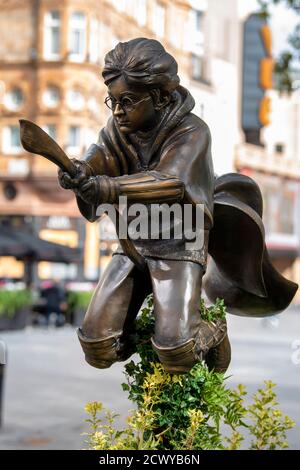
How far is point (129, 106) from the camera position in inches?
150

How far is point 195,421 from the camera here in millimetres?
3811

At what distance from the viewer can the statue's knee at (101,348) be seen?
3.94 m

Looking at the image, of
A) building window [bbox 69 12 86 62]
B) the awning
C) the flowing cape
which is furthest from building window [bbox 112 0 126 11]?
the flowing cape

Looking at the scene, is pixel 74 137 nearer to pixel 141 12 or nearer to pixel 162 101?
pixel 141 12

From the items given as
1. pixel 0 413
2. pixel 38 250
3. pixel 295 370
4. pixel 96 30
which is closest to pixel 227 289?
pixel 0 413

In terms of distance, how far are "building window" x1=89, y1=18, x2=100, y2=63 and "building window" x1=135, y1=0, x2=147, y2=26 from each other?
502 cm

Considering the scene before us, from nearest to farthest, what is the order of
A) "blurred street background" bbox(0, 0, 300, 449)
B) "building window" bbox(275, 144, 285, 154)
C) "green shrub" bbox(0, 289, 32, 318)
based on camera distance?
"blurred street background" bbox(0, 0, 300, 449), "green shrub" bbox(0, 289, 32, 318), "building window" bbox(275, 144, 285, 154)

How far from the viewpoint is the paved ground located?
7.78 m

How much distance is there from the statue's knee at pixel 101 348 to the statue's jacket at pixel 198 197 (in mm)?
416

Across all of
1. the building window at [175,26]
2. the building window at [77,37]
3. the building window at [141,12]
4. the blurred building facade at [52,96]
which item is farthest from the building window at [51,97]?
the building window at [175,26]

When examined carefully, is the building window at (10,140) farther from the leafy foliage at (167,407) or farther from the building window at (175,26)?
the leafy foliage at (167,407)

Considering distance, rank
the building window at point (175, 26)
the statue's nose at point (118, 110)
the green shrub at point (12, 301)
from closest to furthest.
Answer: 1. the statue's nose at point (118, 110)
2. the building window at point (175, 26)
3. the green shrub at point (12, 301)

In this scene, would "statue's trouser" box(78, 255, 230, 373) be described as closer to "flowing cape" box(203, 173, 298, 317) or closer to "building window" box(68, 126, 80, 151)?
"flowing cape" box(203, 173, 298, 317)

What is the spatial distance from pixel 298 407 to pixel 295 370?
3599 millimetres
